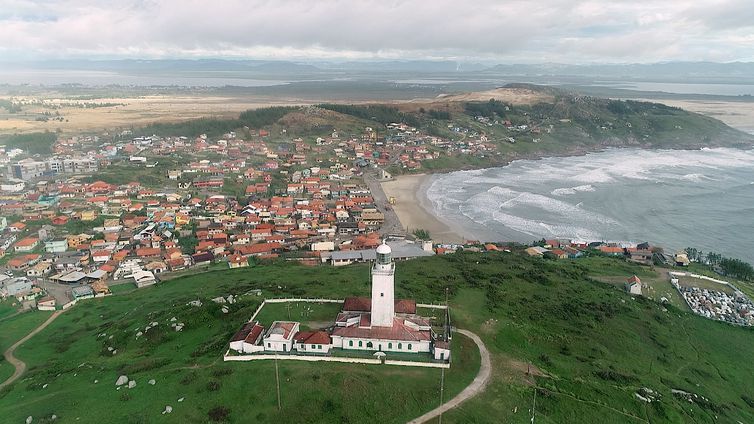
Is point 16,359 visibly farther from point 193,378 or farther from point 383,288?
point 383,288

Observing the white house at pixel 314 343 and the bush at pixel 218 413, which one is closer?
the bush at pixel 218 413

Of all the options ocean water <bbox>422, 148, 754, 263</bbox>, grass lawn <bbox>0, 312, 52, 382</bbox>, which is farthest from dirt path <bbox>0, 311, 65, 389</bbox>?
ocean water <bbox>422, 148, 754, 263</bbox>

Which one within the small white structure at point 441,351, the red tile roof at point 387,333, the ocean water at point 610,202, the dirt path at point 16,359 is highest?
the red tile roof at point 387,333

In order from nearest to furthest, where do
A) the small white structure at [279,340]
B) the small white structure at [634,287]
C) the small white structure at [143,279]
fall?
the small white structure at [279,340], the small white structure at [634,287], the small white structure at [143,279]

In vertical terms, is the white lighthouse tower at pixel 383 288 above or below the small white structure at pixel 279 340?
above

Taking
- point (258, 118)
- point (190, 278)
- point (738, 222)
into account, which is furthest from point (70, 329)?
point (258, 118)

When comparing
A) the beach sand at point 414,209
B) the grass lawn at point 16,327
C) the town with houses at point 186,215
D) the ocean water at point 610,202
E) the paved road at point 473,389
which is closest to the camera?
the paved road at point 473,389

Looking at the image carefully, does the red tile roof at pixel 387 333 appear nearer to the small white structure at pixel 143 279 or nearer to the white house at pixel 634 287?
the white house at pixel 634 287

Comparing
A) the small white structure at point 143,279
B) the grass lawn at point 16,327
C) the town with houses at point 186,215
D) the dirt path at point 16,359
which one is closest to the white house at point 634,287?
the town with houses at point 186,215
